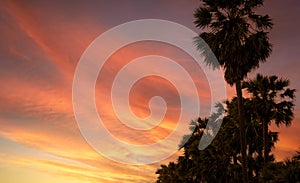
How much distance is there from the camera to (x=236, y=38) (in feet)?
87.8

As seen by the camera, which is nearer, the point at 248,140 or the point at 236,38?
the point at 236,38

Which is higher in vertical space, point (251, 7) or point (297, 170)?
point (251, 7)

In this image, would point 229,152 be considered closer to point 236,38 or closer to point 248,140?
point 248,140

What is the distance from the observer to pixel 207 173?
4041cm

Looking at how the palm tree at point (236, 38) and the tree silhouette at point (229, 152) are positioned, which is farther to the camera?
the tree silhouette at point (229, 152)

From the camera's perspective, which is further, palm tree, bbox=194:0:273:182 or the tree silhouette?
the tree silhouette

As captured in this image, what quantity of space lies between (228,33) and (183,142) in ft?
86.8

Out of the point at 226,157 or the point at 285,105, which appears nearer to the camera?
the point at 285,105

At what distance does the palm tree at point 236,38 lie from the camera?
1046 inches

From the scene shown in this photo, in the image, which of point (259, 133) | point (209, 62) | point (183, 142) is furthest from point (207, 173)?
point (209, 62)

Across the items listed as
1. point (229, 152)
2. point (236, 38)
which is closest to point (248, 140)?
point (229, 152)

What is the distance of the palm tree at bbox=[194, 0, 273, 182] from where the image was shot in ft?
87.1

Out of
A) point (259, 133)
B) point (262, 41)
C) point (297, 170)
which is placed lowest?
point (297, 170)

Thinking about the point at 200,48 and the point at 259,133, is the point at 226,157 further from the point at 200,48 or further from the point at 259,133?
the point at 200,48
